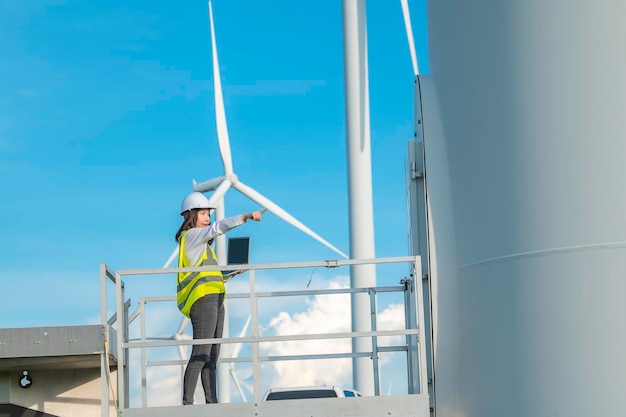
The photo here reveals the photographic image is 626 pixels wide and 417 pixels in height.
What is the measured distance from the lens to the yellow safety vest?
1034 cm

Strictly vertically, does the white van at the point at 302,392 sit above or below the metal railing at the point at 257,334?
below

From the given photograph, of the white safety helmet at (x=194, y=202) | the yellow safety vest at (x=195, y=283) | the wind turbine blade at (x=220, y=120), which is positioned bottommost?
the yellow safety vest at (x=195, y=283)

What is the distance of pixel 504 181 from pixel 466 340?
5.53 feet

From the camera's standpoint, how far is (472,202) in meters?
9.53

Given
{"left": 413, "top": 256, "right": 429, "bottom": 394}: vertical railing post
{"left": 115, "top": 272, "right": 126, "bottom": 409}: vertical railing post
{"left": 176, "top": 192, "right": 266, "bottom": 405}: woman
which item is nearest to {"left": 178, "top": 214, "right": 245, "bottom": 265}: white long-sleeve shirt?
{"left": 176, "top": 192, "right": 266, "bottom": 405}: woman

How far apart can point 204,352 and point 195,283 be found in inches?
Answer: 27.6

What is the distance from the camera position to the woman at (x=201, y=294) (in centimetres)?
1024

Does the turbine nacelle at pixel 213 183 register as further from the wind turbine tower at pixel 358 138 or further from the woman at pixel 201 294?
the woman at pixel 201 294

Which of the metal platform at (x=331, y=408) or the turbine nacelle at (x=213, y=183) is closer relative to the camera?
the metal platform at (x=331, y=408)

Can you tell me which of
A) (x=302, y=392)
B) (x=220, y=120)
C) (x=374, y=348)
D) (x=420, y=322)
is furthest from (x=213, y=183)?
(x=420, y=322)

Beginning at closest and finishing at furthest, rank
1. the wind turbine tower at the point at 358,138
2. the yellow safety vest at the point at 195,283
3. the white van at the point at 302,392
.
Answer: the yellow safety vest at the point at 195,283 → the white van at the point at 302,392 → the wind turbine tower at the point at 358,138

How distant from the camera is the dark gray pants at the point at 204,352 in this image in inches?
403

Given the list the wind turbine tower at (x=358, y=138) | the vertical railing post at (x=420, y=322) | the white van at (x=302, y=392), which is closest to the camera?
the vertical railing post at (x=420, y=322)

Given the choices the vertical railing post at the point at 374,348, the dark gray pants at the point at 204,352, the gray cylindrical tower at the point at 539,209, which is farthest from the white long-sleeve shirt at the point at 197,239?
the gray cylindrical tower at the point at 539,209
